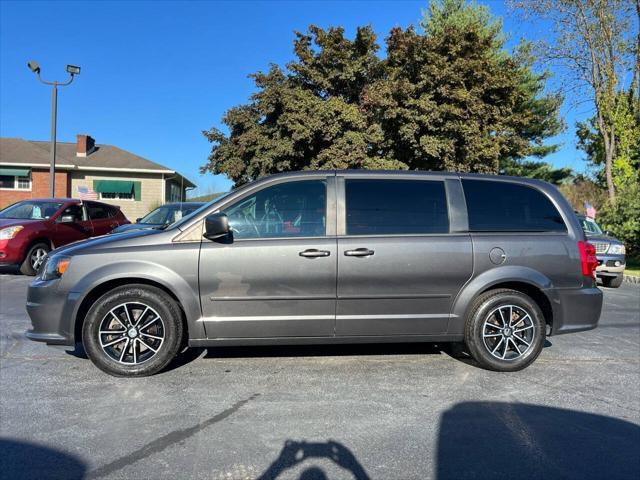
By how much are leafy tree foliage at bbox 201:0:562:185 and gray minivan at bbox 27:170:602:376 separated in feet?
47.1

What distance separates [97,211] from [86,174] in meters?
20.4

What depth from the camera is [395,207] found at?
14.3 feet

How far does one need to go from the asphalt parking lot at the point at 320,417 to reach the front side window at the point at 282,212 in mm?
1317

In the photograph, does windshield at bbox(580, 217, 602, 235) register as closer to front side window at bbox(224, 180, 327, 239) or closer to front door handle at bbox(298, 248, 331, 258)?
front side window at bbox(224, 180, 327, 239)

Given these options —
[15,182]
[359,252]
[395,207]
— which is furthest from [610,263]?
[15,182]

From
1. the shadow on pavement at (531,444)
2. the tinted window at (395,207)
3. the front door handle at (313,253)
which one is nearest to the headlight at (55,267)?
the front door handle at (313,253)

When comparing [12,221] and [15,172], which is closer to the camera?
[12,221]

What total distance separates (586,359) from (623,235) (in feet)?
48.5

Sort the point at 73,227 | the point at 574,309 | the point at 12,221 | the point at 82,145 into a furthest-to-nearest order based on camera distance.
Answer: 1. the point at 82,145
2. the point at 73,227
3. the point at 12,221
4. the point at 574,309

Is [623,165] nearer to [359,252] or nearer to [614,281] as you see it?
[614,281]

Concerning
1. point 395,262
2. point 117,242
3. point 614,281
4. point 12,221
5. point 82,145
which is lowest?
point 614,281

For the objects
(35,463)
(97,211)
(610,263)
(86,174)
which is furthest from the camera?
(86,174)

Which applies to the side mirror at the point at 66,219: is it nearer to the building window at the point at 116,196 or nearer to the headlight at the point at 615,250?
the headlight at the point at 615,250

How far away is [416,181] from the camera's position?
4.48 metres
